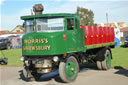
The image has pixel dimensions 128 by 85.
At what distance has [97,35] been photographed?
1099cm

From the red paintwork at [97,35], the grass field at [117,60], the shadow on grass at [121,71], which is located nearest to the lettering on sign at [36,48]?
the red paintwork at [97,35]

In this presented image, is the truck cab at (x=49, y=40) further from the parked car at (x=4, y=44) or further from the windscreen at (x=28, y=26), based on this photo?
the parked car at (x=4, y=44)

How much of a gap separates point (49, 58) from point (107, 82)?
8.64ft

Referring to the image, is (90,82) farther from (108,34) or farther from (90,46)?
(108,34)

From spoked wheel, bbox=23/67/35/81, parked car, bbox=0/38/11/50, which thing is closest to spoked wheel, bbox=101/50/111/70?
spoked wheel, bbox=23/67/35/81

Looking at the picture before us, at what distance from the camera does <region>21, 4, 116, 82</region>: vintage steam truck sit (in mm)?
8469

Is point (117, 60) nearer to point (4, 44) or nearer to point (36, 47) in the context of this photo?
point (36, 47)

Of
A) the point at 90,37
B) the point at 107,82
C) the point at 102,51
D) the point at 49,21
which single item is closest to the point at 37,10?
the point at 49,21

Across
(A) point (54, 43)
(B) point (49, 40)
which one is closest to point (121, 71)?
(A) point (54, 43)

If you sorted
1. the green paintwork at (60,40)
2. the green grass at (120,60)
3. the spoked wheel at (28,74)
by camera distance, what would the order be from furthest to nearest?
the green grass at (120,60) → the spoked wheel at (28,74) → the green paintwork at (60,40)

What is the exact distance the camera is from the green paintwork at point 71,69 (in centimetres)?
876

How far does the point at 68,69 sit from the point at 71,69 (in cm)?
18

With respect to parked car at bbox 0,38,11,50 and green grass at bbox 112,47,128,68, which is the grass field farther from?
parked car at bbox 0,38,11,50

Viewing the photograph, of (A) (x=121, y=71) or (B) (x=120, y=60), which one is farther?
(B) (x=120, y=60)
